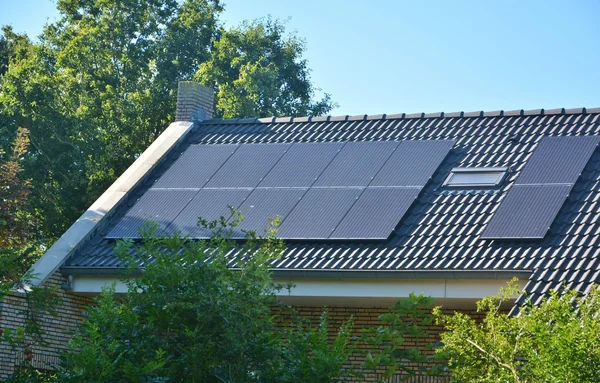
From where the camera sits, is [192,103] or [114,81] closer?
[192,103]

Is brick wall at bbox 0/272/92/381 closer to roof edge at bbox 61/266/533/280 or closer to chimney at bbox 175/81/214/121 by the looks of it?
roof edge at bbox 61/266/533/280

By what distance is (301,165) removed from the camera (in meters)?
19.7

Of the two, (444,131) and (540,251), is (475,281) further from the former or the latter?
(444,131)

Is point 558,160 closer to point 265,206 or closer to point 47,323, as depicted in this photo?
point 265,206

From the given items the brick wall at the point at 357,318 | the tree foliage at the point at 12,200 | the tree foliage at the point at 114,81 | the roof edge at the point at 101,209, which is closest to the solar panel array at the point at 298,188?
the roof edge at the point at 101,209

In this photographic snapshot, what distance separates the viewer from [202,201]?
62.4ft

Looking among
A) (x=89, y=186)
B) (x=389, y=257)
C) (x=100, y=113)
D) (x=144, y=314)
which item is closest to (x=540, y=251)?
(x=389, y=257)

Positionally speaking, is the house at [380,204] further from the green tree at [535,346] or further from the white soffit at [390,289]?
the green tree at [535,346]

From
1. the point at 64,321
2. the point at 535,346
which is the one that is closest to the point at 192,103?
the point at 64,321

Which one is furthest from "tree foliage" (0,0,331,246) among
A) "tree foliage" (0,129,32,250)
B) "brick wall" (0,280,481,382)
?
"brick wall" (0,280,481,382)

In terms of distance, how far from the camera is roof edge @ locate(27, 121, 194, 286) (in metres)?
17.8

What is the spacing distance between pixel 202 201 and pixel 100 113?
2150 centimetres

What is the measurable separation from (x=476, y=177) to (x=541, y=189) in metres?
1.51

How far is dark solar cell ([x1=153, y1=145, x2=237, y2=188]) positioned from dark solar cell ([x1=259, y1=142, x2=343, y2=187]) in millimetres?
1317
